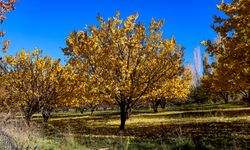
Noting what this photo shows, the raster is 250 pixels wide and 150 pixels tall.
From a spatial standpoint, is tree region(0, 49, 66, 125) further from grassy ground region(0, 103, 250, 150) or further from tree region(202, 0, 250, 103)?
tree region(202, 0, 250, 103)

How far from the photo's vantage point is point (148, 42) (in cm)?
1819

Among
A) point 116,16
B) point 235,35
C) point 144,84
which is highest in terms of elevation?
point 116,16

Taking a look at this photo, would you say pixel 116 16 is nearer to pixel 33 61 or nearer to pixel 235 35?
pixel 235 35

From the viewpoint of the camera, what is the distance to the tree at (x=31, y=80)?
78.0 ft

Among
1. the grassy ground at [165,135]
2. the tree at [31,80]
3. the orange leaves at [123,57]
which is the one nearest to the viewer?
the grassy ground at [165,135]

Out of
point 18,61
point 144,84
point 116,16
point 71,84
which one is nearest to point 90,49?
point 116,16

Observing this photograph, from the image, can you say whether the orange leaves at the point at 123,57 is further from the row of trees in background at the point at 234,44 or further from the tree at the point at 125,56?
the row of trees in background at the point at 234,44

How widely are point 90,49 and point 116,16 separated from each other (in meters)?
2.81

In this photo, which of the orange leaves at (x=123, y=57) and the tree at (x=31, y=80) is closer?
the orange leaves at (x=123, y=57)

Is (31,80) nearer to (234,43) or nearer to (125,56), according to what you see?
(125,56)

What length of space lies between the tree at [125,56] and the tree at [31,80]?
24.8 feet

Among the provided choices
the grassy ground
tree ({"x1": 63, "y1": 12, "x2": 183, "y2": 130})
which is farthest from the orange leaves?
the grassy ground

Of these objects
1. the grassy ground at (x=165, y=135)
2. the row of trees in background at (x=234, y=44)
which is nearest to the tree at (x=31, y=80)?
the grassy ground at (x=165, y=135)

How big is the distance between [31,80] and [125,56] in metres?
10.6
